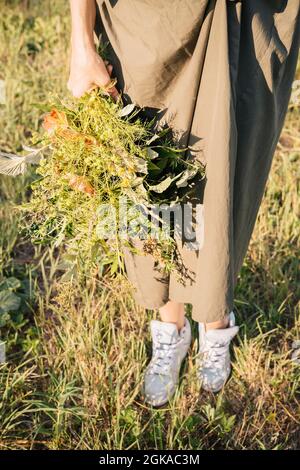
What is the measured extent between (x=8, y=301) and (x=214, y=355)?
0.68 meters

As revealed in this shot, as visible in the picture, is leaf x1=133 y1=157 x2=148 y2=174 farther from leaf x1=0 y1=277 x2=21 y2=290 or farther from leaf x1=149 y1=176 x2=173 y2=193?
leaf x1=0 y1=277 x2=21 y2=290

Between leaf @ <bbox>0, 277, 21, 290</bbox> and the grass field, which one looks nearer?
the grass field

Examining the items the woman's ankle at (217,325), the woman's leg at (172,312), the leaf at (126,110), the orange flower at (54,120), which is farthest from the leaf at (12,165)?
the woman's ankle at (217,325)

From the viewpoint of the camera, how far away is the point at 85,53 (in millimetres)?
1148

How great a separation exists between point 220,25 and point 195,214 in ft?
1.42

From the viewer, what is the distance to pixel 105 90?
1.15 m

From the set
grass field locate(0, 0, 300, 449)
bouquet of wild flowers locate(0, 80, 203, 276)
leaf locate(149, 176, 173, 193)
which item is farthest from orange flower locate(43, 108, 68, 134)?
grass field locate(0, 0, 300, 449)

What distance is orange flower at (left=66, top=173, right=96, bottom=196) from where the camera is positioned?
114 centimetres

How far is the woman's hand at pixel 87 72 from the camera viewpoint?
1.15 m

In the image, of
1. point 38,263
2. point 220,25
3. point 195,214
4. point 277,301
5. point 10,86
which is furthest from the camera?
point 10,86

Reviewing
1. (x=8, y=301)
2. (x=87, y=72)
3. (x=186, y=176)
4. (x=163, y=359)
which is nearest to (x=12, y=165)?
(x=87, y=72)
